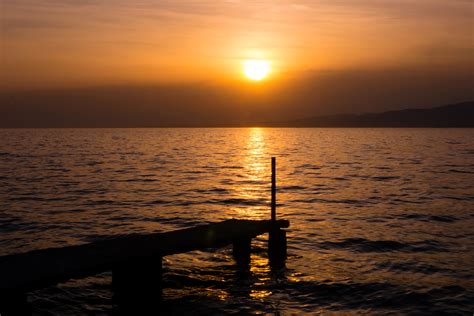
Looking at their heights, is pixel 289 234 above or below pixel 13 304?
below

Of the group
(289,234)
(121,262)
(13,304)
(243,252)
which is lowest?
(289,234)

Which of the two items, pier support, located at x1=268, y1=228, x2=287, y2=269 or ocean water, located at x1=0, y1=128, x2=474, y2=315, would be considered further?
pier support, located at x1=268, y1=228, x2=287, y2=269

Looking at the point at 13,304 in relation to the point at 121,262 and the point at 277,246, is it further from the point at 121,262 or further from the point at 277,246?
→ the point at 277,246

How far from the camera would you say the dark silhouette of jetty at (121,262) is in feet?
30.8

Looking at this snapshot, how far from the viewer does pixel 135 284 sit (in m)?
11.6

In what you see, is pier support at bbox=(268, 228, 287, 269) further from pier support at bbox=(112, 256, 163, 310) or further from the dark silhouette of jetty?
pier support at bbox=(112, 256, 163, 310)

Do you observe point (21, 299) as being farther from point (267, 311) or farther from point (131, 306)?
point (267, 311)

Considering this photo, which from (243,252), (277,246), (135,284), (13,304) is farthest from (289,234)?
(13,304)

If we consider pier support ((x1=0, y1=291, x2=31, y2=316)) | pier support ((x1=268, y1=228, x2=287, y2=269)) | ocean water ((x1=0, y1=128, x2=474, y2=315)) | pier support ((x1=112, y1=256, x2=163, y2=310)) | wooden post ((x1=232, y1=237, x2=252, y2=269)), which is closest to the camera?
pier support ((x1=0, y1=291, x2=31, y2=316))

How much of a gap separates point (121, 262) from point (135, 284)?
0.87 meters

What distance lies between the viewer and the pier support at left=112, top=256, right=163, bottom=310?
11.5 meters

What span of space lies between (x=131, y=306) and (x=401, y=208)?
17859 mm

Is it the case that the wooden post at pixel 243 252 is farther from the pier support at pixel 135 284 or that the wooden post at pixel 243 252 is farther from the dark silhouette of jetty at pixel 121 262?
the pier support at pixel 135 284

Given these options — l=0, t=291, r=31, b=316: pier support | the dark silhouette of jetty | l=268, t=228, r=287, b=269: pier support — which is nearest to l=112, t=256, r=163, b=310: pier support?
the dark silhouette of jetty
